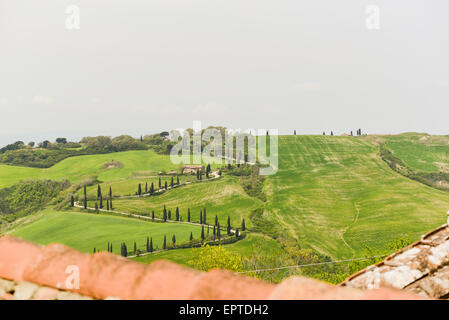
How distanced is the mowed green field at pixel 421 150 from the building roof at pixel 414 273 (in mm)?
115737

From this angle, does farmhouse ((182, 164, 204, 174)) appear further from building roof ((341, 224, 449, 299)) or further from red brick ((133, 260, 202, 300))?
red brick ((133, 260, 202, 300))

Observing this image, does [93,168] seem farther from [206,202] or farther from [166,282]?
[166,282]

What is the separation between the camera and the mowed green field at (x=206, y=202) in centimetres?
8119

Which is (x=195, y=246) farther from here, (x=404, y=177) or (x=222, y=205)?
(x=404, y=177)

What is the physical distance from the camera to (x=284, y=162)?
351 feet

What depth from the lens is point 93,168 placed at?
335ft

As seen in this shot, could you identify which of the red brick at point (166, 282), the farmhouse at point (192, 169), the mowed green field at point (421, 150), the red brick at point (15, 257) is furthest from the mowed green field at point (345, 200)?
the red brick at point (166, 282)

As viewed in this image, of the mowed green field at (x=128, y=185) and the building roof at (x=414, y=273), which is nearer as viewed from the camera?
the building roof at (x=414, y=273)

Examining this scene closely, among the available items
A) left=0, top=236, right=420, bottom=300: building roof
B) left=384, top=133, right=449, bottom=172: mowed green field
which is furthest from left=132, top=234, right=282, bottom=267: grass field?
left=384, top=133, right=449, bottom=172: mowed green field

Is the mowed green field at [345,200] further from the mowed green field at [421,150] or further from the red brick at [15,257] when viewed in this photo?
the red brick at [15,257]

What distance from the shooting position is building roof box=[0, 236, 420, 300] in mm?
1911

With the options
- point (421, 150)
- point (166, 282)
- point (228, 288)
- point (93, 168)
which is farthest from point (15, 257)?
point (421, 150)
